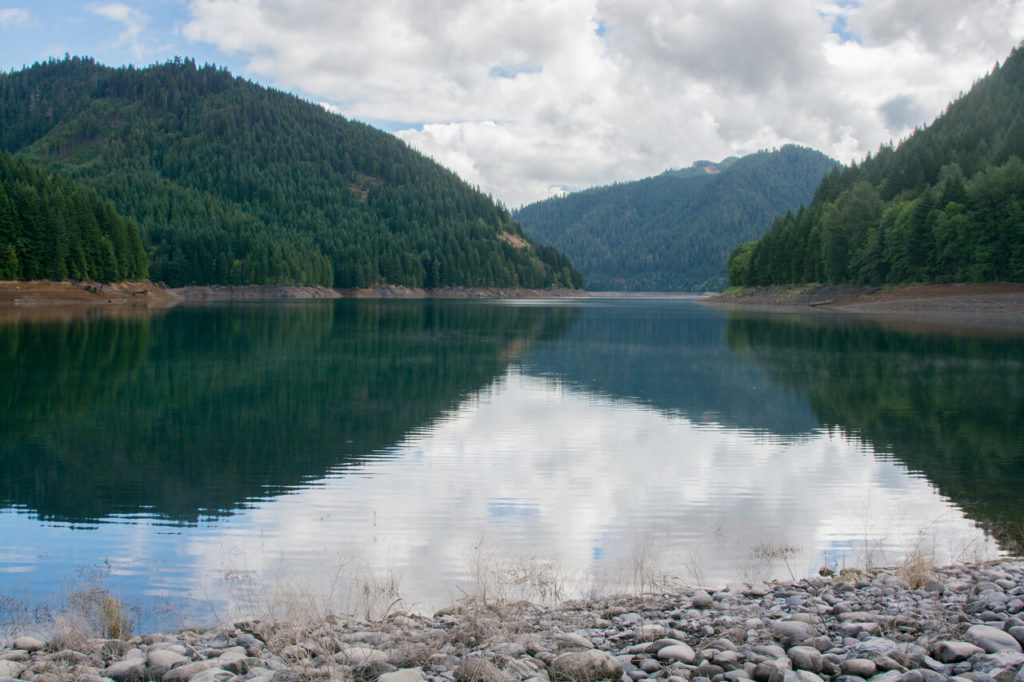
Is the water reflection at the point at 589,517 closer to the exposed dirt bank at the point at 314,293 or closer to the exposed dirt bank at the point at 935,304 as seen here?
the exposed dirt bank at the point at 935,304

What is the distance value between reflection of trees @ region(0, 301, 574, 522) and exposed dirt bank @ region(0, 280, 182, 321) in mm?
32058

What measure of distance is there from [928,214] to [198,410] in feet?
304

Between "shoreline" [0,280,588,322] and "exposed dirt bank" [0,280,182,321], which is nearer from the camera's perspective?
"exposed dirt bank" [0,280,182,321]

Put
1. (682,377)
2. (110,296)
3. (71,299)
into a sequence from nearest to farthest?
(682,377) < (71,299) < (110,296)

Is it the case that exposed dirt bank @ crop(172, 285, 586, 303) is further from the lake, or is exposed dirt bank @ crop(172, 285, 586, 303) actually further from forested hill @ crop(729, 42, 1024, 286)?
the lake

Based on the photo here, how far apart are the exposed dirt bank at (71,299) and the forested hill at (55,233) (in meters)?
1.28

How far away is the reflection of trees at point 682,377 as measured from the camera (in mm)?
23188

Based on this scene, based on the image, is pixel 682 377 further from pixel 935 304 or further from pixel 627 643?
pixel 935 304

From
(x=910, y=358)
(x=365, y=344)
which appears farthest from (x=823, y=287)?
(x=365, y=344)

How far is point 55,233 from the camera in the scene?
86562mm

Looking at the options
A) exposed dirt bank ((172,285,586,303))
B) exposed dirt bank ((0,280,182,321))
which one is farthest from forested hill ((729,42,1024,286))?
exposed dirt bank ((0,280,182,321))

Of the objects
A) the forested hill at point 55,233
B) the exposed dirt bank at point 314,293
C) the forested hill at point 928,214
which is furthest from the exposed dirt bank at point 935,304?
the exposed dirt bank at point 314,293

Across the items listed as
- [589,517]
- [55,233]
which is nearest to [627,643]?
[589,517]

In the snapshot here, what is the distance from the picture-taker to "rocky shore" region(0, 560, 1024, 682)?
6219 mm
